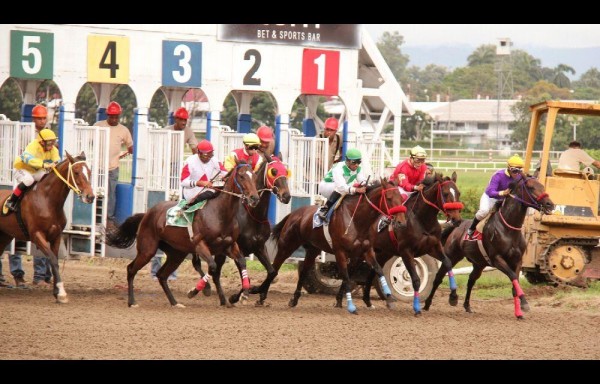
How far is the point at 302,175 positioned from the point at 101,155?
2.59 metres

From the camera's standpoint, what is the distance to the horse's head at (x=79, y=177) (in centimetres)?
1366

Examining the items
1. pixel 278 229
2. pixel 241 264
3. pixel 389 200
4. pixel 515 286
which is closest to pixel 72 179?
A: pixel 241 264

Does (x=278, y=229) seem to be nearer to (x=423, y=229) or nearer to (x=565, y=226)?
(x=423, y=229)

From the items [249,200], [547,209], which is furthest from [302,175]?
[547,209]

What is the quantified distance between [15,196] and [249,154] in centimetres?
279

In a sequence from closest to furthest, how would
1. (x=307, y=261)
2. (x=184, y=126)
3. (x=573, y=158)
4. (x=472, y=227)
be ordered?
(x=472, y=227)
(x=307, y=261)
(x=184, y=126)
(x=573, y=158)

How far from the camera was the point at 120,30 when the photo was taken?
594 inches

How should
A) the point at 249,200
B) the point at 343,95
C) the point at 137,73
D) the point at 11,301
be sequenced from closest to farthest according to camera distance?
the point at 249,200, the point at 11,301, the point at 137,73, the point at 343,95

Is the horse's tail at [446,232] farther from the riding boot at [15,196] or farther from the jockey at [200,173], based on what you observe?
the riding boot at [15,196]

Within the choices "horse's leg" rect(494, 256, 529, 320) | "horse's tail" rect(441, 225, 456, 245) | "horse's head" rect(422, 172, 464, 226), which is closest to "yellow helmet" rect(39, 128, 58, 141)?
"horse's head" rect(422, 172, 464, 226)

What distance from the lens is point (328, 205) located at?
14.1 m

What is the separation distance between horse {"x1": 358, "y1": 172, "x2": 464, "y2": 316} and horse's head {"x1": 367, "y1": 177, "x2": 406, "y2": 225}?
1.86ft

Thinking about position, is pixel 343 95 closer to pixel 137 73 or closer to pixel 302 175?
pixel 302 175

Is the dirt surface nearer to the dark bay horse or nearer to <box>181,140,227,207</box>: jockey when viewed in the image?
the dark bay horse
